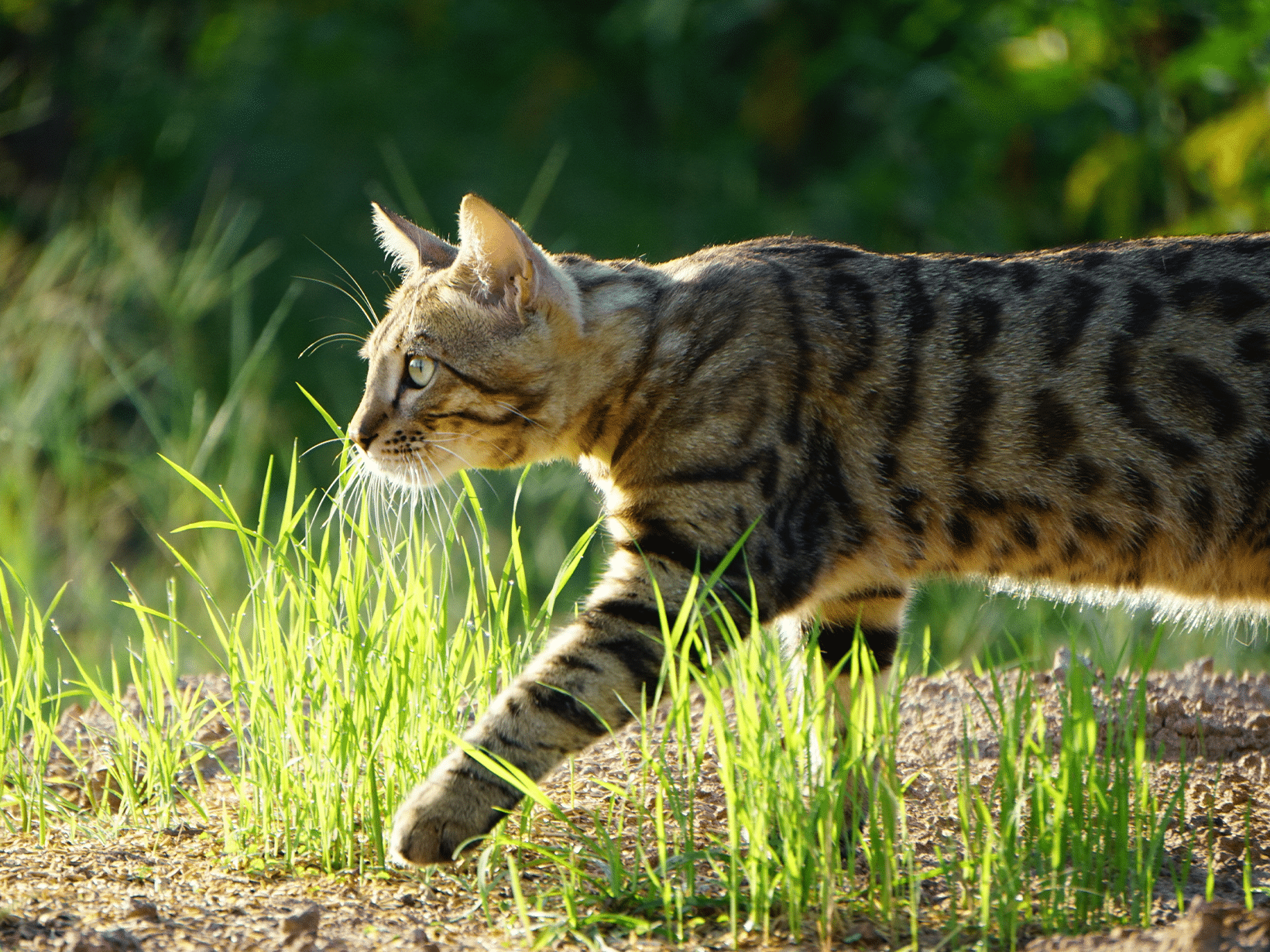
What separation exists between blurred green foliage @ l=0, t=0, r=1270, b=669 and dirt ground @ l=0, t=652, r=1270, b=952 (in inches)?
88.4

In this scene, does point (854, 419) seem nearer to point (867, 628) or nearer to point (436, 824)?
point (867, 628)

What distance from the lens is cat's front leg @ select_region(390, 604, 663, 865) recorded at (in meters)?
2.17

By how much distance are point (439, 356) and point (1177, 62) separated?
3.31 meters

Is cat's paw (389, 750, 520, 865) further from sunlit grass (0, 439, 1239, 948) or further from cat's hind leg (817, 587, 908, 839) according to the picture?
cat's hind leg (817, 587, 908, 839)

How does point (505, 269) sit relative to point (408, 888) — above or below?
above

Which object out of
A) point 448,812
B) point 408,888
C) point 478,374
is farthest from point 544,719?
point 478,374

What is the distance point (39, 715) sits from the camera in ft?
7.97

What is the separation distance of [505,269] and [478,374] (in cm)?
23

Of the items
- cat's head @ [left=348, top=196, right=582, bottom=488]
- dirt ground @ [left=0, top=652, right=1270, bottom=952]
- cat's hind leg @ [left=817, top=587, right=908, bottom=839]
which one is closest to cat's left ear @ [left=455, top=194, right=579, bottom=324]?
cat's head @ [left=348, top=196, right=582, bottom=488]

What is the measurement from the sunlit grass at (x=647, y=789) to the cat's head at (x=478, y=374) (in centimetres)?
15

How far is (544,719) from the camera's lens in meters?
2.26

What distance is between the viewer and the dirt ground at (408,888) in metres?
1.83

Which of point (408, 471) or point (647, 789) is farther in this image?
point (408, 471)

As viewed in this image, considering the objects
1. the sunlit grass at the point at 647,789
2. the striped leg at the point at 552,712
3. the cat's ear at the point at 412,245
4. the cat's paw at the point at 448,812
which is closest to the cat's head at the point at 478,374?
the sunlit grass at the point at 647,789
